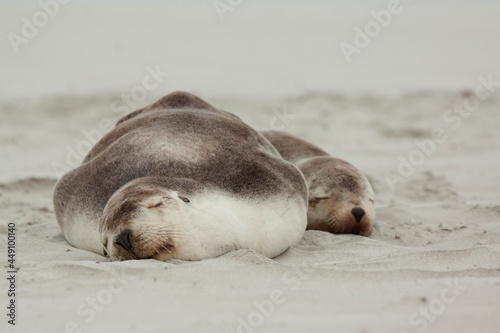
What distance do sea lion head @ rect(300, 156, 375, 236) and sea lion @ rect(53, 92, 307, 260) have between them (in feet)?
2.17

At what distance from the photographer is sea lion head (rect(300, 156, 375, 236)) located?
6.45m

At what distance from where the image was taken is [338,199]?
256 inches

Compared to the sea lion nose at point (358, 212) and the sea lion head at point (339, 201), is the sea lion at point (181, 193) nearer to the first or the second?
the sea lion head at point (339, 201)

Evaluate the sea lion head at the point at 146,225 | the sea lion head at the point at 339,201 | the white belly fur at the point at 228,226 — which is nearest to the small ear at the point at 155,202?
the sea lion head at the point at 146,225

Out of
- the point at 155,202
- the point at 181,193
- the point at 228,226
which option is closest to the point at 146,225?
the point at 155,202

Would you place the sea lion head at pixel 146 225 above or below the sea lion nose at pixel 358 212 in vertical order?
above

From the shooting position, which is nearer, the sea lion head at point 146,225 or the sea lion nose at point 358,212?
the sea lion head at point 146,225

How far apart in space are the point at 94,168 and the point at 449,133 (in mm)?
8302

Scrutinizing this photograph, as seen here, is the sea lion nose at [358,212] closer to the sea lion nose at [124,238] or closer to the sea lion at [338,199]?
the sea lion at [338,199]

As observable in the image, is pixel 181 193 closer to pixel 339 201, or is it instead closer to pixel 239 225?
pixel 239 225

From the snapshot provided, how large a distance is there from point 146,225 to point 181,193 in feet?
1.25

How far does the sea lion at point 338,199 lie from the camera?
6.45 metres

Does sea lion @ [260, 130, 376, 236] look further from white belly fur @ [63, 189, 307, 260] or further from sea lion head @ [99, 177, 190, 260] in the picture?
sea lion head @ [99, 177, 190, 260]

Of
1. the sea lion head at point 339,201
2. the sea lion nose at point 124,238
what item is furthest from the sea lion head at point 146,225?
the sea lion head at point 339,201
